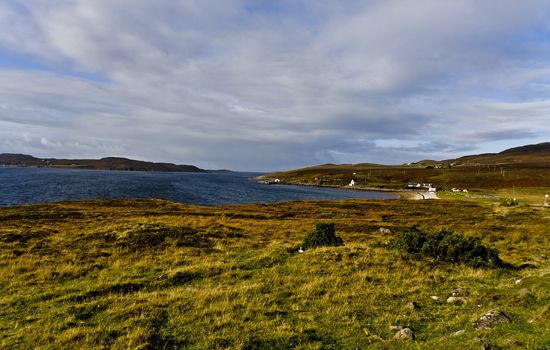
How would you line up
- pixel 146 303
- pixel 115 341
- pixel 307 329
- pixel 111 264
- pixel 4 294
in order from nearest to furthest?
pixel 115 341, pixel 307 329, pixel 146 303, pixel 4 294, pixel 111 264

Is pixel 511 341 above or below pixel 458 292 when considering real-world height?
above

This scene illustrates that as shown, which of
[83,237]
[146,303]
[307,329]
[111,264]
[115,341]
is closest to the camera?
[115,341]

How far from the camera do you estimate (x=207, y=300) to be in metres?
12.9

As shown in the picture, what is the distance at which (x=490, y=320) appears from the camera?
33.4 feet

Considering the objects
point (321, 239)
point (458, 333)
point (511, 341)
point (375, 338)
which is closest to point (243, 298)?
point (375, 338)

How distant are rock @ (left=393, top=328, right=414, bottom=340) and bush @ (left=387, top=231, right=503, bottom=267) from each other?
11.1 m

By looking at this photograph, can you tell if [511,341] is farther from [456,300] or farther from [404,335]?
[456,300]

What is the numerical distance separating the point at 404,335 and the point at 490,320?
2.73 meters

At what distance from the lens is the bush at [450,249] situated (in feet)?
64.1

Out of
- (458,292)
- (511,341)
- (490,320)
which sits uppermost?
(511,341)

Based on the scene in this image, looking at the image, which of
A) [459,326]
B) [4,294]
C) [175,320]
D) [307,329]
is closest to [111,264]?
[4,294]

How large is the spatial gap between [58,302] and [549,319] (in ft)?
51.5

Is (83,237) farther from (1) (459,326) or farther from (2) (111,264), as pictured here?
(1) (459,326)

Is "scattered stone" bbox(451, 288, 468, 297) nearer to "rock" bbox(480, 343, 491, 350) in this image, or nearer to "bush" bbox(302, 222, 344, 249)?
"rock" bbox(480, 343, 491, 350)
